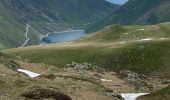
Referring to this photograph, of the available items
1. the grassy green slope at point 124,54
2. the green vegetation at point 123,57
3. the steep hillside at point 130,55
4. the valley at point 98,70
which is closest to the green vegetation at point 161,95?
the valley at point 98,70

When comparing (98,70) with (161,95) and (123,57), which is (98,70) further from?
(161,95)

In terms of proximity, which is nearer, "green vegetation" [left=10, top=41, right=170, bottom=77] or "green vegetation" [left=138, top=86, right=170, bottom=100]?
"green vegetation" [left=138, top=86, right=170, bottom=100]

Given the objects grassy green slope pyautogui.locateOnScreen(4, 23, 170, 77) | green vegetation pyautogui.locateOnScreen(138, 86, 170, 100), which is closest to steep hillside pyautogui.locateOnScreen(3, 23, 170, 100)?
A: grassy green slope pyautogui.locateOnScreen(4, 23, 170, 77)

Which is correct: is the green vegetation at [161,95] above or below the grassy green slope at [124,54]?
below

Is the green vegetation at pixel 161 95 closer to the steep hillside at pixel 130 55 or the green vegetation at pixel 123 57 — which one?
the steep hillside at pixel 130 55

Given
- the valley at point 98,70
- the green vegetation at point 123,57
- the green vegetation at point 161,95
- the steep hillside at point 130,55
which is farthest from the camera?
the green vegetation at point 123,57

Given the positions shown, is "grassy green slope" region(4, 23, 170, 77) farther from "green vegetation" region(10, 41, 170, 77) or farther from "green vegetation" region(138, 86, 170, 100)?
"green vegetation" region(138, 86, 170, 100)

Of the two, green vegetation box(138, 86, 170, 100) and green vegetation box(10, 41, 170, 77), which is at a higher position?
green vegetation box(10, 41, 170, 77)

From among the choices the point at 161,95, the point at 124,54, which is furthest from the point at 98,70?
the point at 161,95

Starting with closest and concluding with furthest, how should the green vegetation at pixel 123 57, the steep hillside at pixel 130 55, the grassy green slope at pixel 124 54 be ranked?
the steep hillside at pixel 130 55 → the green vegetation at pixel 123 57 → the grassy green slope at pixel 124 54

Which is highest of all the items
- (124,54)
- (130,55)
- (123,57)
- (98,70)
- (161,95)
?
(124,54)

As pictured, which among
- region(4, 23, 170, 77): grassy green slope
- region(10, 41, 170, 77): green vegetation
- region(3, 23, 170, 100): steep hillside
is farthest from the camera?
Result: region(4, 23, 170, 77): grassy green slope

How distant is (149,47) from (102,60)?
502 inches

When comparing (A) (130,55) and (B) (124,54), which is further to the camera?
(B) (124,54)
